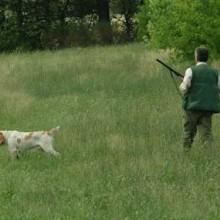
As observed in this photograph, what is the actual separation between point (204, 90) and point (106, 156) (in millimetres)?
1873

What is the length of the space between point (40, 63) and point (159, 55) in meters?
4.40

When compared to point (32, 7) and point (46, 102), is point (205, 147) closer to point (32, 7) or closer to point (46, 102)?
point (46, 102)

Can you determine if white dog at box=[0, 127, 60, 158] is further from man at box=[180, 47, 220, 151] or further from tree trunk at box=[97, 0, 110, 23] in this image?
tree trunk at box=[97, 0, 110, 23]

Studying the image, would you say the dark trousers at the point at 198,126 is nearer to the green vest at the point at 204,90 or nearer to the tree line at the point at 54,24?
the green vest at the point at 204,90

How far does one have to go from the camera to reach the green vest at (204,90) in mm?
11695

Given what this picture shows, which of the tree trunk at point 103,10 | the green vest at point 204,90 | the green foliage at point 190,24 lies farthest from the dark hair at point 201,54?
the tree trunk at point 103,10

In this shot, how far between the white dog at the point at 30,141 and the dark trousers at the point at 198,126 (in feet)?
6.86

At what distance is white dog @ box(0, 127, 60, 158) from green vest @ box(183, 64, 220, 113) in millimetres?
→ 2271

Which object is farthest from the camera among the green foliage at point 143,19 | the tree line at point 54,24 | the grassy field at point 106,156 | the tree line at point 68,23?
the tree line at point 54,24

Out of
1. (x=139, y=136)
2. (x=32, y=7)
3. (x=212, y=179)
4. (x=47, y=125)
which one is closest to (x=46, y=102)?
(x=47, y=125)

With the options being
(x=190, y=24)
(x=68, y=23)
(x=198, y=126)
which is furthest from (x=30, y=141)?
(x=68, y=23)

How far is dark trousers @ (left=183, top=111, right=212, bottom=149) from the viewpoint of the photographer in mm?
11906

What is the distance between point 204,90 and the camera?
11719 mm

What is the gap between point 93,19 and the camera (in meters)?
41.2
